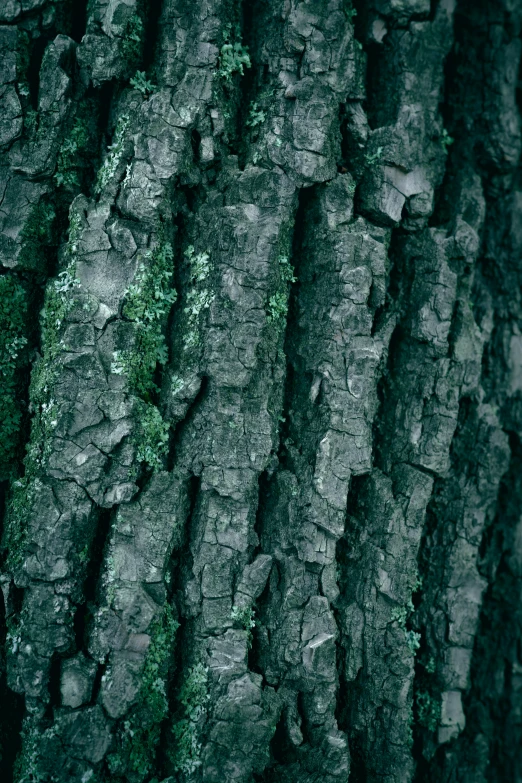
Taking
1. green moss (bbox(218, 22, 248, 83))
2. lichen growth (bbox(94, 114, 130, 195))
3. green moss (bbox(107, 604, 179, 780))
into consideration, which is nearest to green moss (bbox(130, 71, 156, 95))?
lichen growth (bbox(94, 114, 130, 195))

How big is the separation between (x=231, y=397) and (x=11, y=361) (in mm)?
833

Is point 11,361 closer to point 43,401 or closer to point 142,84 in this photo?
point 43,401

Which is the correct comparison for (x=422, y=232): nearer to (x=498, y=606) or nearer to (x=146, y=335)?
(x=146, y=335)

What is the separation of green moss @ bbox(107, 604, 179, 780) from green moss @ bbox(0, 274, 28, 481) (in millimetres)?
806

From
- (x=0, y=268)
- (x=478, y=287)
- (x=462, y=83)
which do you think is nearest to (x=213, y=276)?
(x=0, y=268)

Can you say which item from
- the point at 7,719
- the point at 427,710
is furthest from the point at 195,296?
the point at 427,710

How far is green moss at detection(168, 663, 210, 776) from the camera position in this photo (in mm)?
2018

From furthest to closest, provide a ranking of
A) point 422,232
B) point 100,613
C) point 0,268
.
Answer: point 422,232 < point 0,268 < point 100,613

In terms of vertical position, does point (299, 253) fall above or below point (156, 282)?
above

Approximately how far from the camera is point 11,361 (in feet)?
7.07

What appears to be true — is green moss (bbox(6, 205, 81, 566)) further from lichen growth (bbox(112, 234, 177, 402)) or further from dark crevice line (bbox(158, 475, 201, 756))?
dark crevice line (bbox(158, 475, 201, 756))

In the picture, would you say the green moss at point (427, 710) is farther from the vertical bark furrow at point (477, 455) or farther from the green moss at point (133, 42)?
the green moss at point (133, 42)

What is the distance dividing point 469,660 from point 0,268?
7.88 feet

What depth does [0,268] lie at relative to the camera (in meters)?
2.16
